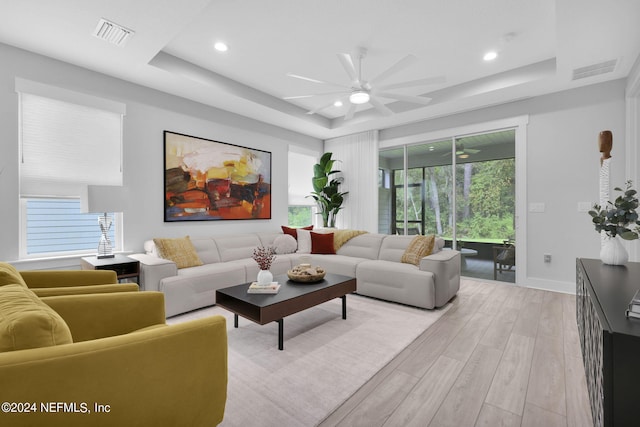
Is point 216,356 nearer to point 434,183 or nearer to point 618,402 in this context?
point 618,402

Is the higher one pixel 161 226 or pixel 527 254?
pixel 161 226

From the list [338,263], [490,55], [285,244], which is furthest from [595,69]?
[285,244]

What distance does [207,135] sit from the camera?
4.45 metres

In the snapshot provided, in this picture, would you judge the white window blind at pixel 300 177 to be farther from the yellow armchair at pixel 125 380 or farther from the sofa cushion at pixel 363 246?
the yellow armchair at pixel 125 380

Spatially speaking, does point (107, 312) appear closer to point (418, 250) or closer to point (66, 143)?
point (66, 143)

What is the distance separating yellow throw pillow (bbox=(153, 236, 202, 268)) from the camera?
349 centimetres

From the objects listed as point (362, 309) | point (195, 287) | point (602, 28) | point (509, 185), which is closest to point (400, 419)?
point (362, 309)

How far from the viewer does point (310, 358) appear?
7.34 ft

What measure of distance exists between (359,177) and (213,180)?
2.82 m

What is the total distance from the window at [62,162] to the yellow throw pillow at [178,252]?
58 cm

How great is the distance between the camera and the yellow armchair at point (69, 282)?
1752 millimetres

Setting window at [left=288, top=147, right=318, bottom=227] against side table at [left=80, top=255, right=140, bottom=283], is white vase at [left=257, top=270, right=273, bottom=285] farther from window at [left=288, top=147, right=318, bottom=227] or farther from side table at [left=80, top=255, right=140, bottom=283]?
window at [left=288, top=147, right=318, bottom=227]

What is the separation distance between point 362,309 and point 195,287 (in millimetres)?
1835

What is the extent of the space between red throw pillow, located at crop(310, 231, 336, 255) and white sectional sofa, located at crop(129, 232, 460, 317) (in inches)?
6.3
